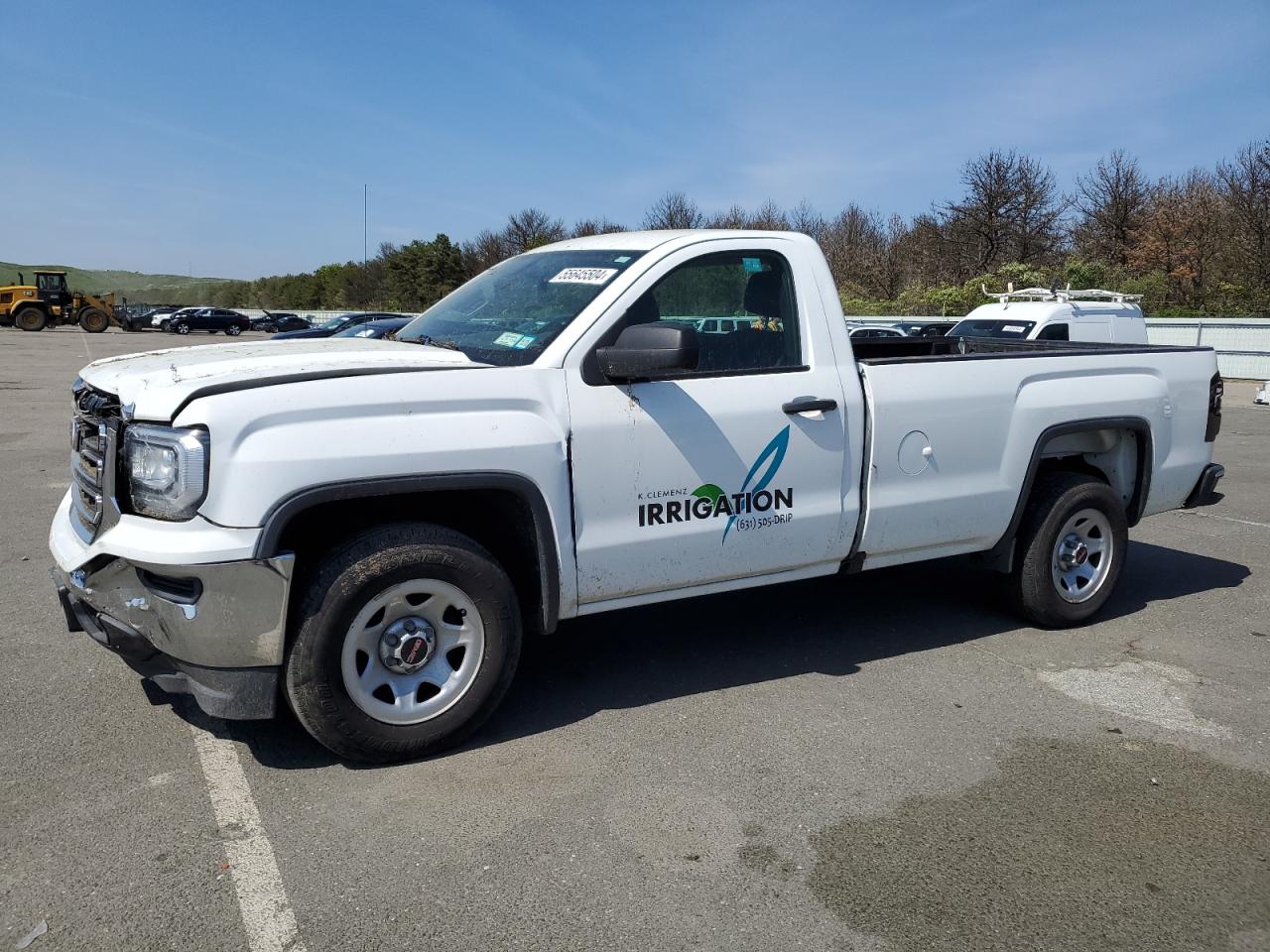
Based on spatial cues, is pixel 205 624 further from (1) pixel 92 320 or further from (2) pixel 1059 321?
(1) pixel 92 320

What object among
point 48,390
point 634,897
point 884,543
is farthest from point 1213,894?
point 48,390

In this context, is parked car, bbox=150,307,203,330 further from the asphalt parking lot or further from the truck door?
the truck door

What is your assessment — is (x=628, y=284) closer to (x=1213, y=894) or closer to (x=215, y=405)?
(x=215, y=405)

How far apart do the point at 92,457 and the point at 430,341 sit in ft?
4.84

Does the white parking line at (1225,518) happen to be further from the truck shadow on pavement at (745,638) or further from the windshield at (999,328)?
the windshield at (999,328)

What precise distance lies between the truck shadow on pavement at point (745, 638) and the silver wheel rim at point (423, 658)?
0.29 metres

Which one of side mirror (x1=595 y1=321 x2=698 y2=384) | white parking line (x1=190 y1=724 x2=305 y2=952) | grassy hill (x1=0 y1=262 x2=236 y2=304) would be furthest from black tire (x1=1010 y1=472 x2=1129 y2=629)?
grassy hill (x1=0 y1=262 x2=236 y2=304)

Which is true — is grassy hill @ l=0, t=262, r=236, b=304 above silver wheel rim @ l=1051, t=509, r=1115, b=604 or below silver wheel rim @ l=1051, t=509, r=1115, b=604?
above

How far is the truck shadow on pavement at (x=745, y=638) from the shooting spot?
430 cm

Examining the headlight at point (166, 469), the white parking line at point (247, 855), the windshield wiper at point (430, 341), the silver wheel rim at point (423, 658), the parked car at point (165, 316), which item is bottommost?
the white parking line at point (247, 855)

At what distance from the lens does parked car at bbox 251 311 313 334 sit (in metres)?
54.8

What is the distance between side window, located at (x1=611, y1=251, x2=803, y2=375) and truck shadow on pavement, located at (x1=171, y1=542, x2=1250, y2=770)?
1.45 m

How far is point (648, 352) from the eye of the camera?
152 inches

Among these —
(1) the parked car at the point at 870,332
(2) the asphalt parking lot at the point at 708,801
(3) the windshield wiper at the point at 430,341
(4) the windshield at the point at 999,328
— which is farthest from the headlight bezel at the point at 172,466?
(4) the windshield at the point at 999,328
